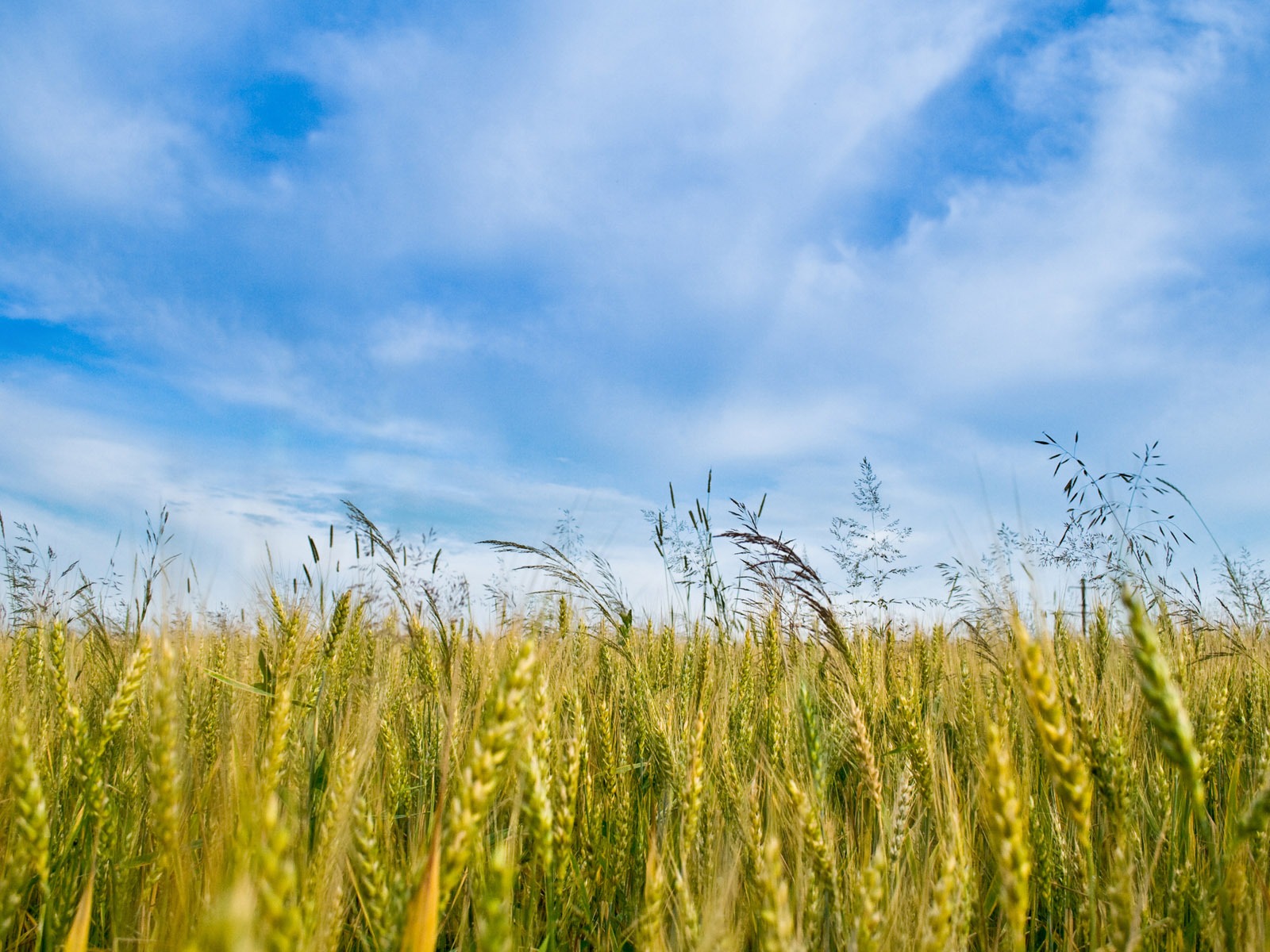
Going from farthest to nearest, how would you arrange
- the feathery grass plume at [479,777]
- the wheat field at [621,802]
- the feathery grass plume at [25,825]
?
the feathery grass plume at [25,825]
the wheat field at [621,802]
the feathery grass plume at [479,777]

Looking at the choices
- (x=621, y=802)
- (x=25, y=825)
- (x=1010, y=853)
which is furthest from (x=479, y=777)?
(x=621, y=802)

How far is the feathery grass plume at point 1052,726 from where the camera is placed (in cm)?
92

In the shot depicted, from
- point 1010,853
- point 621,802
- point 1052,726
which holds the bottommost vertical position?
point 621,802

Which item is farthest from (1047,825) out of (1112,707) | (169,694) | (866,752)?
(169,694)

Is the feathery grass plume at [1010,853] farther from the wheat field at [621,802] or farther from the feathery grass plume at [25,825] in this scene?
the feathery grass plume at [25,825]

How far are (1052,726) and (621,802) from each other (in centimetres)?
116

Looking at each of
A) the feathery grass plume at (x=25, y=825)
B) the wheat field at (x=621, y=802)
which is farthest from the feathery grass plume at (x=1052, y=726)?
the feathery grass plume at (x=25, y=825)

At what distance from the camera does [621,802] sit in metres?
1.82

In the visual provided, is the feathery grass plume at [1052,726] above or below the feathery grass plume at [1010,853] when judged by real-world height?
above

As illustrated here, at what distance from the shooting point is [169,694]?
1.10 m

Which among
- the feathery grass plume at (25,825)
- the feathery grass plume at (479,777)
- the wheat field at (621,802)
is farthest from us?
the feathery grass plume at (25,825)

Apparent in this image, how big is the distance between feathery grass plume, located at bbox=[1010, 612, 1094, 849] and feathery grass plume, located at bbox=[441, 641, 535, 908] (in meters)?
0.63

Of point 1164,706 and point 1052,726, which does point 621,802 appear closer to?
point 1052,726

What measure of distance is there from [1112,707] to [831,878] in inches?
60.2
